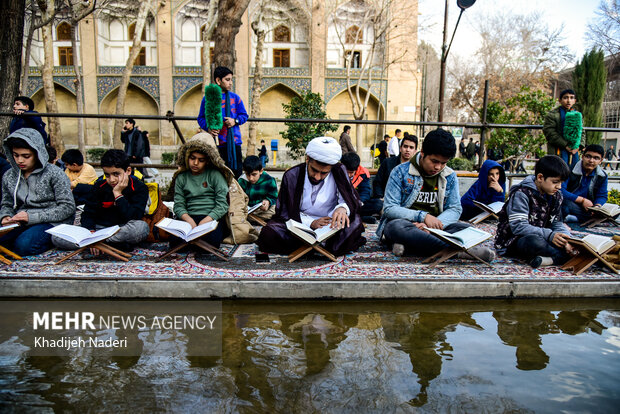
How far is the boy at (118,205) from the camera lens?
14.4 feet

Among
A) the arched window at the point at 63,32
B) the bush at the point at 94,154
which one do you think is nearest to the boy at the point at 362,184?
the bush at the point at 94,154

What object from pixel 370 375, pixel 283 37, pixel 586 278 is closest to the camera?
pixel 370 375

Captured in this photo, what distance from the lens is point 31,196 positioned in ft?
14.8

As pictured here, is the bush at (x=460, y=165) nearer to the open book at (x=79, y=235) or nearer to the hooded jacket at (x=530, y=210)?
the hooded jacket at (x=530, y=210)

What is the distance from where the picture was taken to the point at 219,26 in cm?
835

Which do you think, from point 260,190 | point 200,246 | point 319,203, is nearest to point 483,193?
point 319,203

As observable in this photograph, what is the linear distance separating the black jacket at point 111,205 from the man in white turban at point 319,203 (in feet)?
4.27

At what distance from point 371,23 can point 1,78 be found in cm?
2225

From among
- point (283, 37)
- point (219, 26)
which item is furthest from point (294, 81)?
point (219, 26)

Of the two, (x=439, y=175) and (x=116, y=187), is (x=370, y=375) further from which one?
(x=116, y=187)

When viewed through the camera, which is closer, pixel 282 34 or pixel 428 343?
pixel 428 343

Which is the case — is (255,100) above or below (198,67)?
below

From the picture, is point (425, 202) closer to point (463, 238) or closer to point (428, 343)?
point (463, 238)

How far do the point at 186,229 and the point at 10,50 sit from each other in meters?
4.48
